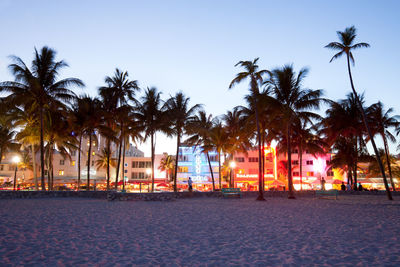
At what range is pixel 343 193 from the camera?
106ft

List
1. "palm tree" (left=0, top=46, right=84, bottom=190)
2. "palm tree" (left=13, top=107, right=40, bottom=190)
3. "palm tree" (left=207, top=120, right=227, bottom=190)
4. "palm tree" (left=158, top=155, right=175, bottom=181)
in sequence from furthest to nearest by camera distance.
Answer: "palm tree" (left=158, top=155, right=175, bottom=181) → "palm tree" (left=207, top=120, right=227, bottom=190) → "palm tree" (left=13, top=107, right=40, bottom=190) → "palm tree" (left=0, top=46, right=84, bottom=190)

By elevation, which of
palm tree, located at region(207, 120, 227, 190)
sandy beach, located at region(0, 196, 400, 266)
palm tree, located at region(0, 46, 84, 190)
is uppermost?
palm tree, located at region(0, 46, 84, 190)

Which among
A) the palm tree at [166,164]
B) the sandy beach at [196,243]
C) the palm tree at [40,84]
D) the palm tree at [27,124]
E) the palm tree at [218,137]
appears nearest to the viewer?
the sandy beach at [196,243]

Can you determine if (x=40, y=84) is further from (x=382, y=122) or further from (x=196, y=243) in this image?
(x=382, y=122)

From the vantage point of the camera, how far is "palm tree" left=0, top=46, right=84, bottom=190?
2241 cm

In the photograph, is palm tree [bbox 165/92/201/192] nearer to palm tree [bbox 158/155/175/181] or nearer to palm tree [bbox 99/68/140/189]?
palm tree [bbox 99/68/140/189]

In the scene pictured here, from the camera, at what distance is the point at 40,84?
23453 millimetres

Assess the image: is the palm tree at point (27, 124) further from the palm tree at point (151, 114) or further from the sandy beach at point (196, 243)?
the sandy beach at point (196, 243)

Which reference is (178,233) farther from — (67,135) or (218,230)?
(67,135)

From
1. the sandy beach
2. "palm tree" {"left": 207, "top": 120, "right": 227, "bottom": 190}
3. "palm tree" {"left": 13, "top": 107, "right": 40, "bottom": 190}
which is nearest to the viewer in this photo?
the sandy beach

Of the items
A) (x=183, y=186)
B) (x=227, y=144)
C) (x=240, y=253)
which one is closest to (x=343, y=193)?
(x=227, y=144)

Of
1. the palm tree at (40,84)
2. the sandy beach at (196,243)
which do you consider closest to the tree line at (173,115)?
the palm tree at (40,84)

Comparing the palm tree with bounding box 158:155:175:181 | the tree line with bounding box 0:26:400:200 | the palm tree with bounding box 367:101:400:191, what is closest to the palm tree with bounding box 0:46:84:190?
the tree line with bounding box 0:26:400:200

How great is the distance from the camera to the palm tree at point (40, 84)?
73.5 feet
